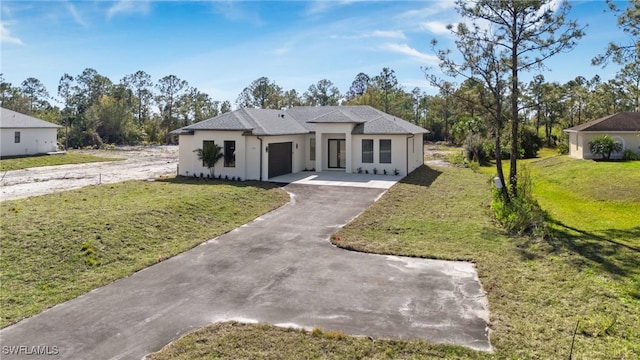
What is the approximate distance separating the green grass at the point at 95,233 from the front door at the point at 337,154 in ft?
30.7

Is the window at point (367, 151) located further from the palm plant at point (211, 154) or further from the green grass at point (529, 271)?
the palm plant at point (211, 154)

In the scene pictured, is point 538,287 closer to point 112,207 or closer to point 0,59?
point 112,207

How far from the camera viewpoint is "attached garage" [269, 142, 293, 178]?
22766 mm

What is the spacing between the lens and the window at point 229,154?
73.2 ft

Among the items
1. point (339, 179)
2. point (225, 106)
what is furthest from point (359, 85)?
point (339, 179)

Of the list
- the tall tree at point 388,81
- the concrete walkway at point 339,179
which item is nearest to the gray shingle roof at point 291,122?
the concrete walkway at point 339,179

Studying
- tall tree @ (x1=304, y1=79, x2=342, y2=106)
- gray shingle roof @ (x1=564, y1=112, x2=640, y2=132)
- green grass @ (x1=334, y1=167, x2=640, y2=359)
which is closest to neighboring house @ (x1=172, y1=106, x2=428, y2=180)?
green grass @ (x1=334, y1=167, x2=640, y2=359)

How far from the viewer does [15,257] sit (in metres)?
9.31

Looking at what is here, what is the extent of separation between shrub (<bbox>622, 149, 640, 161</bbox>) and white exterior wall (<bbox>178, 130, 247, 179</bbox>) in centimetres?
2510

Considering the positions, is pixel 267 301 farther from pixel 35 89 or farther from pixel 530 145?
pixel 35 89

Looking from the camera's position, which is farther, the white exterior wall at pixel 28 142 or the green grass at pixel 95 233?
the white exterior wall at pixel 28 142

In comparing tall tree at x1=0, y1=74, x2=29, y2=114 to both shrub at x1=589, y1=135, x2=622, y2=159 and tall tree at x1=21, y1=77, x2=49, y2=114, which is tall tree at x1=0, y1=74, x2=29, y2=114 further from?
shrub at x1=589, y1=135, x2=622, y2=159

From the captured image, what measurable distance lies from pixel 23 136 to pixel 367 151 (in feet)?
95.5

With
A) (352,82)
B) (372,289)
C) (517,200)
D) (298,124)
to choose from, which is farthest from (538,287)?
(352,82)
